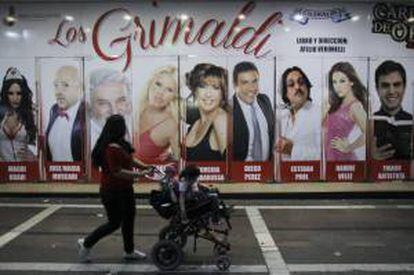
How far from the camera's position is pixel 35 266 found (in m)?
8.41

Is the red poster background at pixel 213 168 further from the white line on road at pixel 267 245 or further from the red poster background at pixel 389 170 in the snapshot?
the red poster background at pixel 389 170

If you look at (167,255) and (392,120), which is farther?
(392,120)

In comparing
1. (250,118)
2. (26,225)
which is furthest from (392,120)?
(26,225)

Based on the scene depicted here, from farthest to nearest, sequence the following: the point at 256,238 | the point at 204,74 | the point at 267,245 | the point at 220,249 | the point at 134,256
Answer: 1. the point at 204,74
2. the point at 256,238
3. the point at 267,245
4. the point at 134,256
5. the point at 220,249

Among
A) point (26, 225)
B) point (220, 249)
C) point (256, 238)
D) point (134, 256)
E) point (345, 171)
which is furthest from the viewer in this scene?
point (345, 171)

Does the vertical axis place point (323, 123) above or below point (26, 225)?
above

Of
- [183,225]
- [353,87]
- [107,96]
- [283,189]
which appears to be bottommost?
[283,189]

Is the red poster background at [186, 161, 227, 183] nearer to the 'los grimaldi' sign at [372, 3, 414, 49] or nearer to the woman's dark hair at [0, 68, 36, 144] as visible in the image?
the woman's dark hair at [0, 68, 36, 144]

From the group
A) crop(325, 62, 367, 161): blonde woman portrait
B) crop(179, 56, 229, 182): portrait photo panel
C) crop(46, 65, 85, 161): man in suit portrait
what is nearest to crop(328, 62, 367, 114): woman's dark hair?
crop(325, 62, 367, 161): blonde woman portrait

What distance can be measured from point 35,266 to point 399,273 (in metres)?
4.19

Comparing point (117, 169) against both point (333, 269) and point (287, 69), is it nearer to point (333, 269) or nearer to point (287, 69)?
point (333, 269)

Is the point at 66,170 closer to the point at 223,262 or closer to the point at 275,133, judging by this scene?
the point at 275,133

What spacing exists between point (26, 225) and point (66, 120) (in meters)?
2.84

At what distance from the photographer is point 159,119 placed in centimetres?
1301
